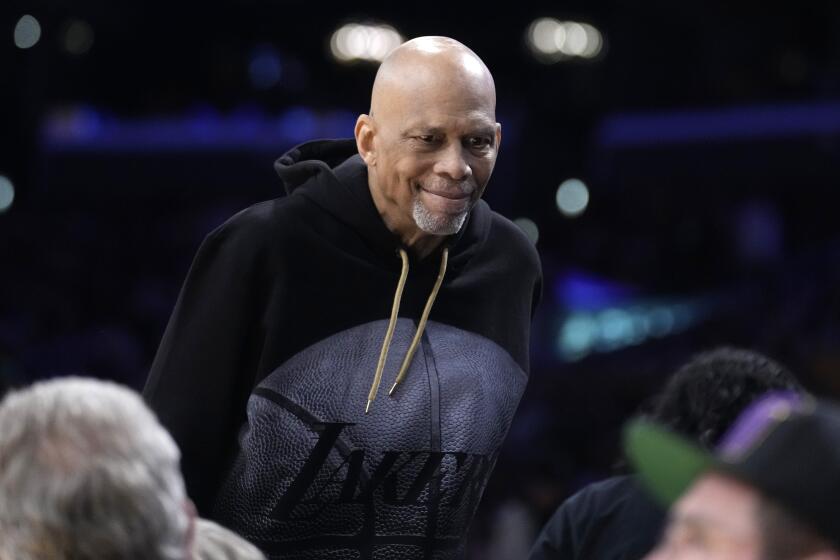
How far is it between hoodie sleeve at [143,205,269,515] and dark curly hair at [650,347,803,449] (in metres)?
0.77

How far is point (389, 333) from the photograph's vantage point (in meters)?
2.81

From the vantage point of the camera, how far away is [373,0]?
14.1 m

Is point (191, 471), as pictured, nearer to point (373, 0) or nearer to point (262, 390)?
point (262, 390)

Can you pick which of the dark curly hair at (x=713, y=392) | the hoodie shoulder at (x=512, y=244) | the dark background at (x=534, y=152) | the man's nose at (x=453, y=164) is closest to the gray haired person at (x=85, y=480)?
the man's nose at (x=453, y=164)

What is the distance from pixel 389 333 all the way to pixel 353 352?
78 millimetres

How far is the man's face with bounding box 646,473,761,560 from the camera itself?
1.51m

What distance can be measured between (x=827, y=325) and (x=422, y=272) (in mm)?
6614

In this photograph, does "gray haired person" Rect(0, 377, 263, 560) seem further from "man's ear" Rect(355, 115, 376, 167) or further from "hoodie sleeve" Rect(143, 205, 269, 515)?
"man's ear" Rect(355, 115, 376, 167)

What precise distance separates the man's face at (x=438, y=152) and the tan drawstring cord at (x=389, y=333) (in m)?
0.10

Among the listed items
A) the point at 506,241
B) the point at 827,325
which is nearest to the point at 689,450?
the point at 506,241

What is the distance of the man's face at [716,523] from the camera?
1.51 meters

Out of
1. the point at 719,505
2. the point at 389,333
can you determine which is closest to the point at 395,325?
the point at 389,333

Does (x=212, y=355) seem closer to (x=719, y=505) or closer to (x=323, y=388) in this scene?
(x=323, y=388)

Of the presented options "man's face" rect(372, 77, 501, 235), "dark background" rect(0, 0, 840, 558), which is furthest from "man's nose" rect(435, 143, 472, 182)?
"dark background" rect(0, 0, 840, 558)
